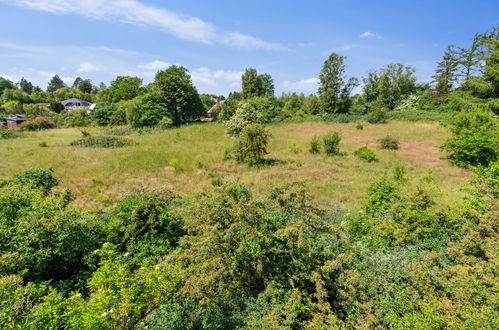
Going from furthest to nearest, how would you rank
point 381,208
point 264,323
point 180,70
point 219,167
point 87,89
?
point 87,89
point 180,70
point 219,167
point 381,208
point 264,323

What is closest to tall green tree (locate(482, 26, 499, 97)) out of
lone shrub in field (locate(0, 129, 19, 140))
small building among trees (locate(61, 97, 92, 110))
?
lone shrub in field (locate(0, 129, 19, 140))

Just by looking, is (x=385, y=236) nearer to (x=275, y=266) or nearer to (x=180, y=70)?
(x=275, y=266)

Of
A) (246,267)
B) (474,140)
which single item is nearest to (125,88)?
(474,140)

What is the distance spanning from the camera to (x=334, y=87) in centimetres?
4325

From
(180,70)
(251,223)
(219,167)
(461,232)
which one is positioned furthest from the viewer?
(180,70)

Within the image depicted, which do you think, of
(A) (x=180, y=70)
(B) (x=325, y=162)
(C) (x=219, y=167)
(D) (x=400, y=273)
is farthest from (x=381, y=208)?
(A) (x=180, y=70)

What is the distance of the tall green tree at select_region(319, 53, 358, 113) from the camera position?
138 ft

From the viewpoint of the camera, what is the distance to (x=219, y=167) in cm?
1606

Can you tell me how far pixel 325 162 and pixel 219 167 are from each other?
7.08 metres

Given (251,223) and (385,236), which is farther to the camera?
(385,236)

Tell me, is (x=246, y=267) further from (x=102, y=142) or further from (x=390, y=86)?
(x=390, y=86)

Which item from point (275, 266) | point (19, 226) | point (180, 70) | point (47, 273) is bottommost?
point (47, 273)

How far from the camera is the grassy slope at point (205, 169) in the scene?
1226cm

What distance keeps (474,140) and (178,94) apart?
3425cm
